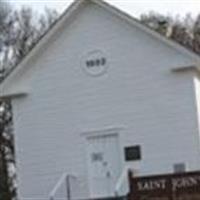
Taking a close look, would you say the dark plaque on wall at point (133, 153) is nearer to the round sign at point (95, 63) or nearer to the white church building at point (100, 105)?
the white church building at point (100, 105)

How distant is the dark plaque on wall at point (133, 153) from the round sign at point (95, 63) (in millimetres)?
2847

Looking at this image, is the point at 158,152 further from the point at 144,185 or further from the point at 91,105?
the point at 144,185

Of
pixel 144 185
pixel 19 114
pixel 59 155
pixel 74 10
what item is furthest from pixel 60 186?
pixel 144 185

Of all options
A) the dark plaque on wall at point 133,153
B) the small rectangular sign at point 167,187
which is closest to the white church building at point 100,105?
the dark plaque on wall at point 133,153

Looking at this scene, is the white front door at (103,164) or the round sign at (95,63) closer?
the white front door at (103,164)

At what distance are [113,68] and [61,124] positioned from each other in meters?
2.64

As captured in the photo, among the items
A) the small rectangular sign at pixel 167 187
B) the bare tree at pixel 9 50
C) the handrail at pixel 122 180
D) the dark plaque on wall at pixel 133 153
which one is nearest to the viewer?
the small rectangular sign at pixel 167 187

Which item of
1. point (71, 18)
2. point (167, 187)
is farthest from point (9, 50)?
point (167, 187)

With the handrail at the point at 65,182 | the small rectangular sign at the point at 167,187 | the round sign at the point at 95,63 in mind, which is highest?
the round sign at the point at 95,63

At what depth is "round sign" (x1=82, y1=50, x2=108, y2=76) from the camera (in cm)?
3170

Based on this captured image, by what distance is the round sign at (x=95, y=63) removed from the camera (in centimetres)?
3170

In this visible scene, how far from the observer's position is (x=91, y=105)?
104 ft

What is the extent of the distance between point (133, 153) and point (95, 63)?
3466 mm

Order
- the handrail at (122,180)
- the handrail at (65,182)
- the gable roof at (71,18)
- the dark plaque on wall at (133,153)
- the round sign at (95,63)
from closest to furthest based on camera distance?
the handrail at (122,180) < the gable roof at (71,18) < the dark plaque on wall at (133,153) < the handrail at (65,182) < the round sign at (95,63)
